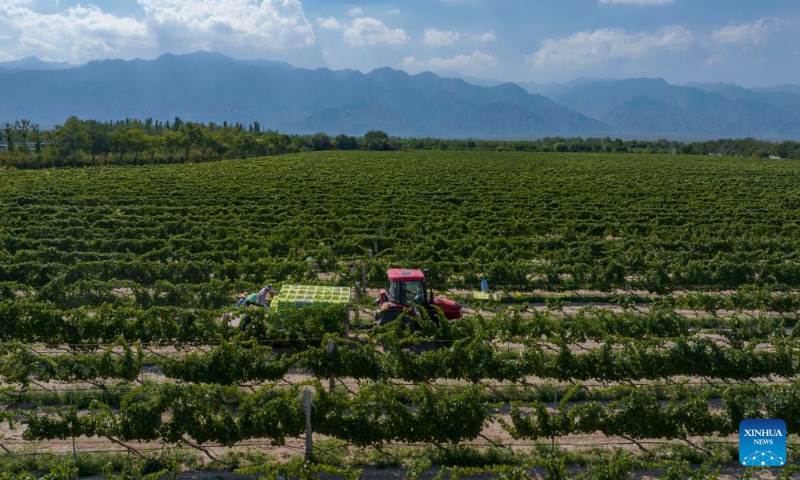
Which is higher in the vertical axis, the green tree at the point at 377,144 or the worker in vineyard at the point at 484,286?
the green tree at the point at 377,144

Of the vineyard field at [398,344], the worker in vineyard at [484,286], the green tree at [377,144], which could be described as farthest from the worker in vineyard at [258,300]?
the green tree at [377,144]

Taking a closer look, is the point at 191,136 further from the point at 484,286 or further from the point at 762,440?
the point at 762,440

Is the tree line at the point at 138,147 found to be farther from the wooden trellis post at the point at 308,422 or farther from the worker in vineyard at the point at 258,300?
the wooden trellis post at the point at 308,422

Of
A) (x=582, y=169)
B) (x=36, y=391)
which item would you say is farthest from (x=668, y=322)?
(x=582, y=169)

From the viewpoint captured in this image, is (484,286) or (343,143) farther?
(343,143)

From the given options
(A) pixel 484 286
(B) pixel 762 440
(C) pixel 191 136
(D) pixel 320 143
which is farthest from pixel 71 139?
(B) pixel 762 440

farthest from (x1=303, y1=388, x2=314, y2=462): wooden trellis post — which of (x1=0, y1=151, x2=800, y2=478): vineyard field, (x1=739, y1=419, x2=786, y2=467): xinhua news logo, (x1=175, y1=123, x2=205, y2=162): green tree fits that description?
(x1=175, y1=123, x2=205, y2=162): green tree

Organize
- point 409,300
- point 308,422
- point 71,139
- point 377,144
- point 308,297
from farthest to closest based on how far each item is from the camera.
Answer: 1. point 377,144
2. point 71,139
3. point 308,297
4. point 409,300
5. point 308,422
